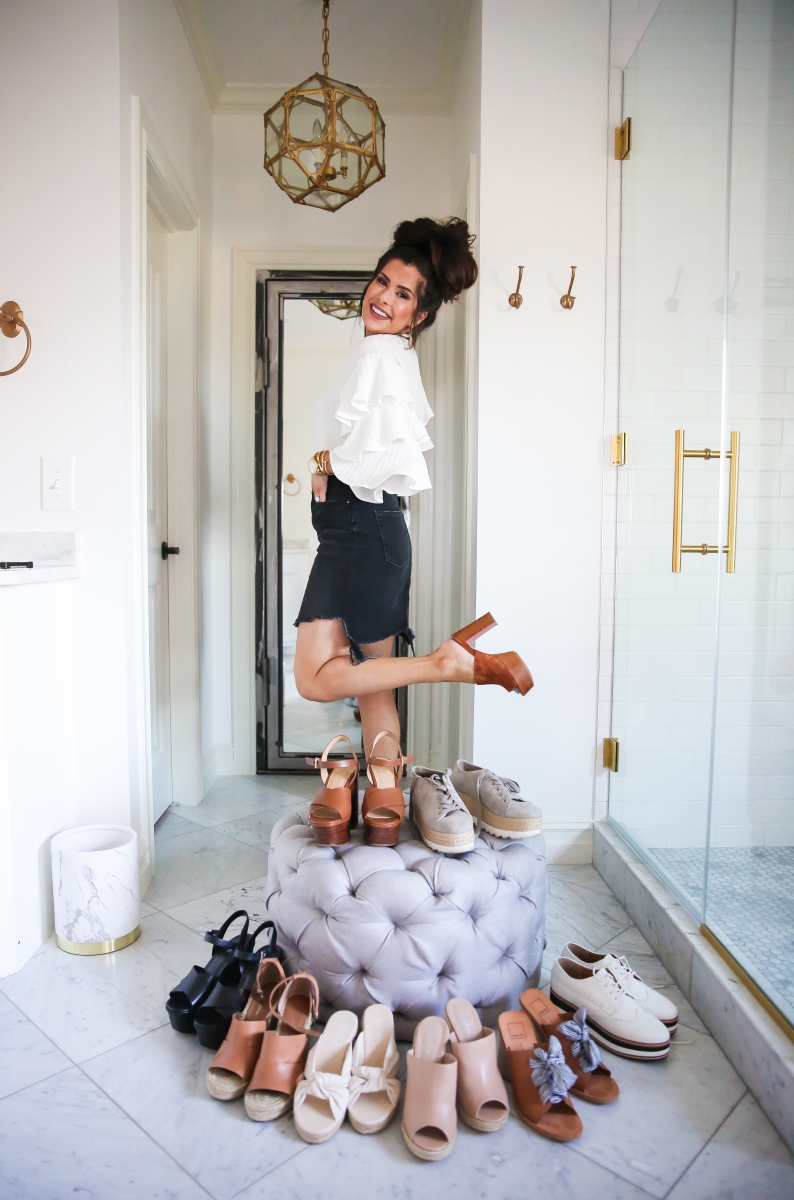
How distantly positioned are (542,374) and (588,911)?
4.97 ft

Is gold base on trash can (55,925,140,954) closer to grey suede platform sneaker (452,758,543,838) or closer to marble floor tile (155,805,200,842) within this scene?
marble floor tile (155,805,200,842)

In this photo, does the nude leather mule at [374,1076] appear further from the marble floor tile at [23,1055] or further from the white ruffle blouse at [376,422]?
the white ruffle blouse at [376,422]

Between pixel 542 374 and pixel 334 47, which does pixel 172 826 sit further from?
pixel 334 47

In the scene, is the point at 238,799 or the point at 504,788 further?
the point at 238,799

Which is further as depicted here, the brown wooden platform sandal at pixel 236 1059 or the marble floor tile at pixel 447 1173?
the brown wooden platform sandal at pixel 236 1059

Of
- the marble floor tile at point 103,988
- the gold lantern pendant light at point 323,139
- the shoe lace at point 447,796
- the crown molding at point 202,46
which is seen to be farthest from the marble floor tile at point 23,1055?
the crown molding at point 202,46

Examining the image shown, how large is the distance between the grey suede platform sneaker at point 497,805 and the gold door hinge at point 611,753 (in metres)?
0.56

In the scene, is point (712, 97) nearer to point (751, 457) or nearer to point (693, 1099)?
point (751, 457)

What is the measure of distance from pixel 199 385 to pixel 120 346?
85cm

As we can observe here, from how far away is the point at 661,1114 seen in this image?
4.22 ft

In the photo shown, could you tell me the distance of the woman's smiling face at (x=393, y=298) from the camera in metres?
1.85

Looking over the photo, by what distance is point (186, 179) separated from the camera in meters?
2.57

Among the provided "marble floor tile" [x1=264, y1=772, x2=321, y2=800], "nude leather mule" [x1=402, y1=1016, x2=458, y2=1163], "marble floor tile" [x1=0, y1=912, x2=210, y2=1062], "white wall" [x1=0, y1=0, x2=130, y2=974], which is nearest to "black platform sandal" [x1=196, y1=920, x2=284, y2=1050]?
"marble floor tile" [x1=0, y1=912, x2=210, y2=1062]

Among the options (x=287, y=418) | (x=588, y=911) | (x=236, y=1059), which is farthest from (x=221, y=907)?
(x=287, y=418)
